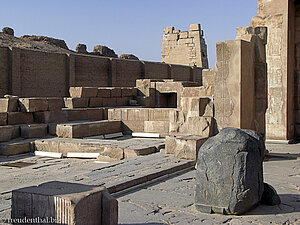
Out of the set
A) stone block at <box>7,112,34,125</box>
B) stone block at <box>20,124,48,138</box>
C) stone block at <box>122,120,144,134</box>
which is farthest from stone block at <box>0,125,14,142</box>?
stone block at <box>122,120,144,134</box>

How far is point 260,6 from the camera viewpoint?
10422mm

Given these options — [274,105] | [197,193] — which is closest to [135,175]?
[197,193]

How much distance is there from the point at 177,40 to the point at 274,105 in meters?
22.8

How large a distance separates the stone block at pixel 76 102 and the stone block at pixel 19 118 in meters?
2.42

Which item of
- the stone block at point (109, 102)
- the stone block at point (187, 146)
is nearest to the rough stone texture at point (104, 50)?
the stone block at point (109, 102)

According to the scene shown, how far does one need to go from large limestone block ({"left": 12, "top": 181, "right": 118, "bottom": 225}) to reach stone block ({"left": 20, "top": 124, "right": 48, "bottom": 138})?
7328mm

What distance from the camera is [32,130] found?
34.8ft

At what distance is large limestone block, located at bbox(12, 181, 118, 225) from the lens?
3.11 m

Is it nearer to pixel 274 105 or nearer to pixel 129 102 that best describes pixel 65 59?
pixel 129 102

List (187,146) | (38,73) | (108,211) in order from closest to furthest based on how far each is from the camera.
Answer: (108,211) → (187,146) → (38,73)

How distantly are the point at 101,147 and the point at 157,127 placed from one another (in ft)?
10.6

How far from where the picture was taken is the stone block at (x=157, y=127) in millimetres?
11754

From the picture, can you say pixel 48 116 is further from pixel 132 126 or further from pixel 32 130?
pixel 132 126

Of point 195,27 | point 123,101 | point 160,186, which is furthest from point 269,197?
point 195,27
